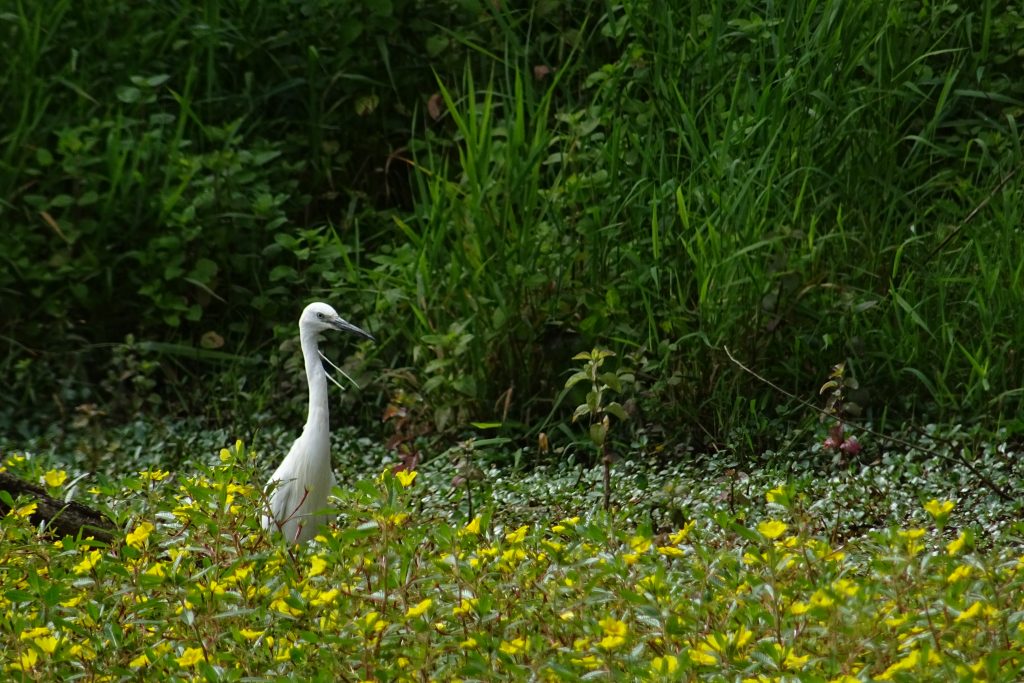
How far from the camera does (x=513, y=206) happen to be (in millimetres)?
6414

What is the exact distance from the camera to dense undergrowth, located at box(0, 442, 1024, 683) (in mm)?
2975

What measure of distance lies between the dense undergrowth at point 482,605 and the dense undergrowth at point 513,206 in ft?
6.98

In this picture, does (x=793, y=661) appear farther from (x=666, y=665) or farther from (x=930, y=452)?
(x=930, y=452)

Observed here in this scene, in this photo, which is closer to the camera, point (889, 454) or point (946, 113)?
point (889, 454)

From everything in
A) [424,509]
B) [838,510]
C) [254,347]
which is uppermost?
[838,510]

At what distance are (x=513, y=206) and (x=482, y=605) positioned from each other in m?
3.49

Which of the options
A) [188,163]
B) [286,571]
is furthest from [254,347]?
[286,571]

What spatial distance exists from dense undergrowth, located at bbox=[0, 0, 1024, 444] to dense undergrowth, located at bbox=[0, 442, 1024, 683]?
6.98 feet

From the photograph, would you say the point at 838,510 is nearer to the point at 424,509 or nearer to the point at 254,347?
the point at 424,509

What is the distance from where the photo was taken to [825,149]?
6.33 meters

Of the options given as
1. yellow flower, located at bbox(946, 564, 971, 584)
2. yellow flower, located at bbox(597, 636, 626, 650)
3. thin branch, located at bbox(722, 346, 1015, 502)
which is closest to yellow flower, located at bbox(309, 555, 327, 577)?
yellow flower, located at bbox(597, 636, 626, 650)

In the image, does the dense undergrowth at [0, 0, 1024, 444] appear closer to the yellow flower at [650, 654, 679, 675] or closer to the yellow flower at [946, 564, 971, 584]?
the yellow flower at [946, 564, 971, 584]

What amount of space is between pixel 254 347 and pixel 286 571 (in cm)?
387

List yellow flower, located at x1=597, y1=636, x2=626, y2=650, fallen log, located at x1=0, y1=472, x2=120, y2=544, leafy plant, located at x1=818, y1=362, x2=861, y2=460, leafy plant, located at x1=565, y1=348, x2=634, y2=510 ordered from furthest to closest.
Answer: leafy plant, located at x1=818, y1=362, x2=861, y2=460 → leafy plant, located at x1=565, y1=348, x2=634, y2=510 → fallen log, located at x1=0, y1=472, x2=120, y2=544 → yellow flower, located at x1=597, y1=636, x2=626, y2=650
